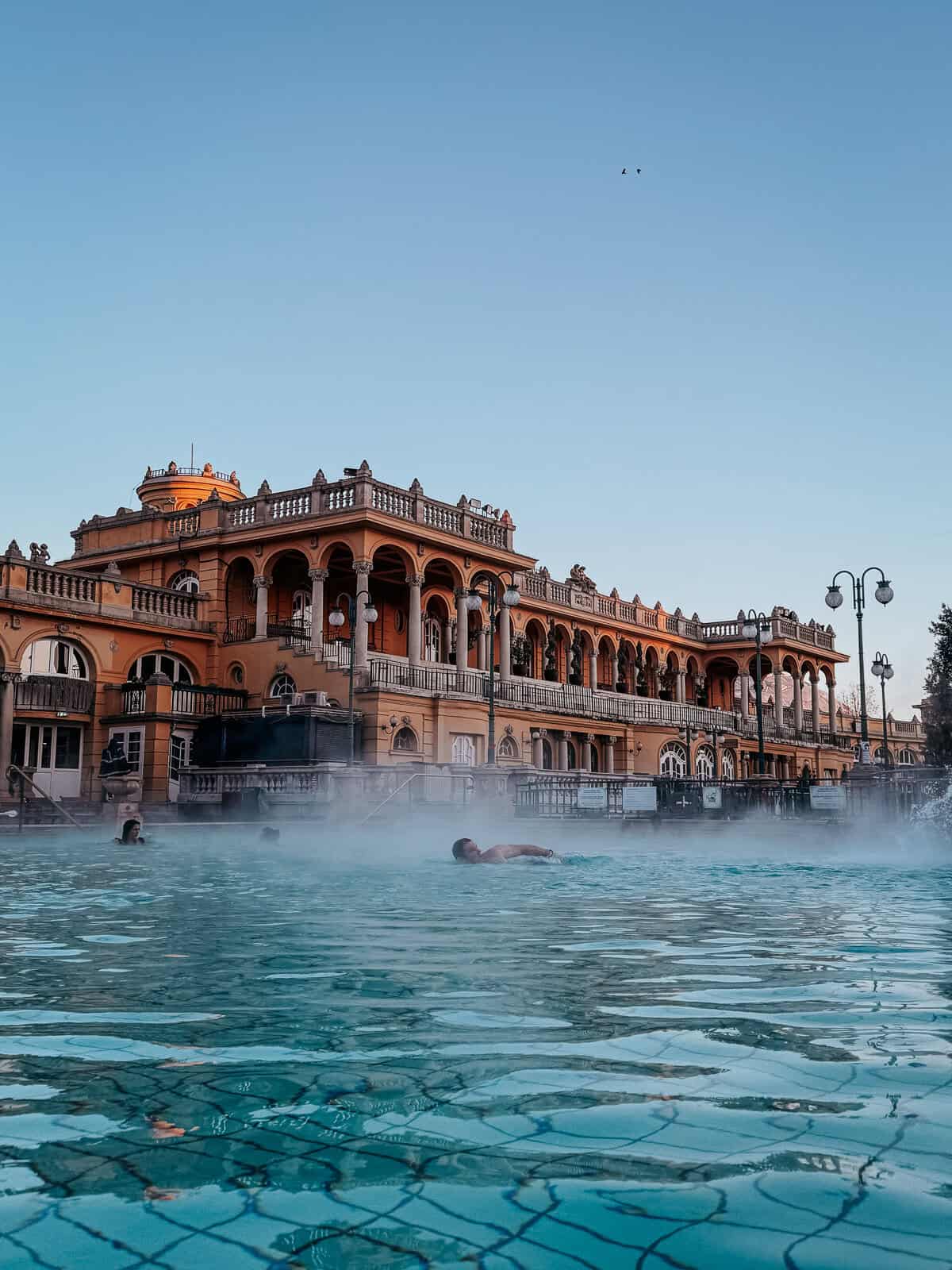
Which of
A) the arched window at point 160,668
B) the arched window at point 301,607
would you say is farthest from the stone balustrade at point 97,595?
the arched window at point 301,607

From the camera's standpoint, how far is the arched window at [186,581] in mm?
39938

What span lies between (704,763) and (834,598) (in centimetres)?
2624

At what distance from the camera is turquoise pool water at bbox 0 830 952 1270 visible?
252 cm

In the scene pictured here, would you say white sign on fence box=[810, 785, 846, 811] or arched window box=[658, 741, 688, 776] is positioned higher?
arched window box=[658, 741, 688, 776]

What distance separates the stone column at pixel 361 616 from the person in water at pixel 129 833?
13.6 m

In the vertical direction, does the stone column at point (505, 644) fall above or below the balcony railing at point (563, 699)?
above

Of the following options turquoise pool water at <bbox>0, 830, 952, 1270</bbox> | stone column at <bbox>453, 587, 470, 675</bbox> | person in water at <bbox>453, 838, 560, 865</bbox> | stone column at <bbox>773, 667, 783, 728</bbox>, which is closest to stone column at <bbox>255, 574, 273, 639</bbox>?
stone column at <bbox>453, 587, 470, 675</bbox>

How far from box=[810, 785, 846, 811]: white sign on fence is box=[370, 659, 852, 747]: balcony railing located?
45.6 ft

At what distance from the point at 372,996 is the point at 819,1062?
2246 mm

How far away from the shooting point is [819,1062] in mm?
4121

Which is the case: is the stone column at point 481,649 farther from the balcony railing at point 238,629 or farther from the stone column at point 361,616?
the balcony railing at point 238,629

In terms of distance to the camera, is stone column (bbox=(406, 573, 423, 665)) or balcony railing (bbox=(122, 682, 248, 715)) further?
stone column (bbox=(406, 573, 423, 665))

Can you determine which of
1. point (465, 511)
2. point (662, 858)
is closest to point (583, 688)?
point (465, 511)

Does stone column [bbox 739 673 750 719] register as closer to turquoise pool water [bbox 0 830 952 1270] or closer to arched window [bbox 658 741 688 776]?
arched window [bbox 658 741 688 776]
